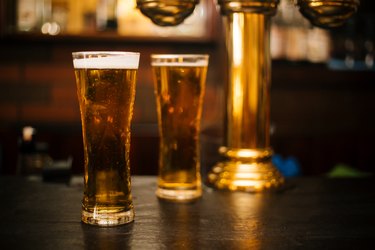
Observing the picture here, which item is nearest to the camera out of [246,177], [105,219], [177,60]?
[105,219]

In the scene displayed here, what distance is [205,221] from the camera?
786 mm

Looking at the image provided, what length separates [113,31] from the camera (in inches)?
136

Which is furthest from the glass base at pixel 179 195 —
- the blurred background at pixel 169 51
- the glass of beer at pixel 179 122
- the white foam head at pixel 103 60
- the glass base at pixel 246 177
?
the blurred background at pixel 169 51

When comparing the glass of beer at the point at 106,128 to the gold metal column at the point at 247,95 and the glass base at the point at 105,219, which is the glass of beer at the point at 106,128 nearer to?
the glass base at the point at 105,219

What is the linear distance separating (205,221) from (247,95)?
35 cm

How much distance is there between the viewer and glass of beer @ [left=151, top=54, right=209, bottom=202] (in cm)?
93

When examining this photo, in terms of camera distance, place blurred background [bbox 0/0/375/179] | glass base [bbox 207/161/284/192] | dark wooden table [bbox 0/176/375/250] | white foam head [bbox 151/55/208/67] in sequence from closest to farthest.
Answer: dark wooden table [bbox 0/176/375/250], white foam head [bbox 151/55/208/67], glass base [bbox 207/161/284/192], blurred background [bbox 0/0/375/179]

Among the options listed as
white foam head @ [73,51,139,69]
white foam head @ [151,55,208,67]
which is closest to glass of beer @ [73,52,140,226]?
white foam head @ [73,51,139,69]

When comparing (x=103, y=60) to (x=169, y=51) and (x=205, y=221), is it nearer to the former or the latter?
(x=205, y=221)

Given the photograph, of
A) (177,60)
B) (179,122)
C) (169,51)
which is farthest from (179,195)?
(169,51)

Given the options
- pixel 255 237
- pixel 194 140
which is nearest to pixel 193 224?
pixel 255 237

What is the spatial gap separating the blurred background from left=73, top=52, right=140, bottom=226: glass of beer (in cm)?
250

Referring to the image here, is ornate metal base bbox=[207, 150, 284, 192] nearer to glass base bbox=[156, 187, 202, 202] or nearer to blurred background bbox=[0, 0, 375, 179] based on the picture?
glass base bbox=[156, 187, 202, 202]

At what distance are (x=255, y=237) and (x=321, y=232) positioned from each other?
0.32 feet
